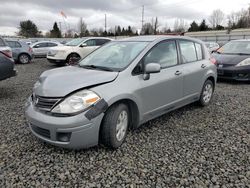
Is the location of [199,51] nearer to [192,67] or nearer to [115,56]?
[192,67]

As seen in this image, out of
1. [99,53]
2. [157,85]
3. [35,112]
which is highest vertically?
[99,53]

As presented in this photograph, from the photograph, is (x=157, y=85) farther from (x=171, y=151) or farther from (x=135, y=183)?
(x=135, y=183)

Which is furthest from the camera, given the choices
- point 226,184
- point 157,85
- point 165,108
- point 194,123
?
point 194,123

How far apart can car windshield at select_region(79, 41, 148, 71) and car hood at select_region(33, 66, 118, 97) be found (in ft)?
1.03

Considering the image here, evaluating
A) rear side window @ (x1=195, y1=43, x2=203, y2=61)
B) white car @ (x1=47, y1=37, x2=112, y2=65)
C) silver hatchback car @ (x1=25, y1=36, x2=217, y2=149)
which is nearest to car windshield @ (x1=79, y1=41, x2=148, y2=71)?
silver hatchback car @ (x1=25, y1=36, x2=217, y2=149)

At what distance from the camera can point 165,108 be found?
3826 mm

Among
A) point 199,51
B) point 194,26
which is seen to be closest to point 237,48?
point 199,51

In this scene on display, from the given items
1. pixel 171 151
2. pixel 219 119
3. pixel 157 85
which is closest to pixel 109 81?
pixel 157 85

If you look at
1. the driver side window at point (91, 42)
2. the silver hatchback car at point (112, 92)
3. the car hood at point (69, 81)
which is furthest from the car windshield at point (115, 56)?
the driver side window at point (91, 42)

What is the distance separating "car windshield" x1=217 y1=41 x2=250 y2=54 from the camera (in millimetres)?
8141

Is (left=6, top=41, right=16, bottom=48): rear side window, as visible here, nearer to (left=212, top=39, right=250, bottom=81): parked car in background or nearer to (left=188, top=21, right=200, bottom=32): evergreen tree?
(left=212, top=39, right=250, bottom=81): parked car in background

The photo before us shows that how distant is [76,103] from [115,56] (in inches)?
53.1

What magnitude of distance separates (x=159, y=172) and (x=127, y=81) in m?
1.27

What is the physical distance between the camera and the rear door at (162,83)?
3.41 metres
